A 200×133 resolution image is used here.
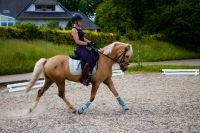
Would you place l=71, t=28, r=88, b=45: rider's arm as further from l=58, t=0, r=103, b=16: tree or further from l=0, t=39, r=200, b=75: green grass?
l=58, t=0, r=103, b=16: tree

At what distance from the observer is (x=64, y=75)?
12406 millimetres

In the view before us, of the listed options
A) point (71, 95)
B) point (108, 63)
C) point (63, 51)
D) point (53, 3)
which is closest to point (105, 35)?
point (63, 51)

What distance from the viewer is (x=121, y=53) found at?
12500 mm

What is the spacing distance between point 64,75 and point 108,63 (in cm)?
124

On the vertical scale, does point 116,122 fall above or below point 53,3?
below

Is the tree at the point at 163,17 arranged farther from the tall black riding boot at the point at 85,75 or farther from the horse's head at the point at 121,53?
the tall black riding boot at the point at 85,75

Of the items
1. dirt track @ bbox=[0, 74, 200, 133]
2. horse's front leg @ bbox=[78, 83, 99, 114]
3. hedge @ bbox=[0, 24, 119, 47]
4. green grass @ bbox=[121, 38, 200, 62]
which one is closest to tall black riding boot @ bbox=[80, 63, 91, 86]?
horse's front leg @ bbox=[78, 83, 99, 114]

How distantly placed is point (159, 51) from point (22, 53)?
16151 mm

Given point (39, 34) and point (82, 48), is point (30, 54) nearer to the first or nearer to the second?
point (39, 34)

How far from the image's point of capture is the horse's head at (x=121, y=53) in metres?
12.4

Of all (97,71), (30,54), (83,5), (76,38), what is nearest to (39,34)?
(30,54)

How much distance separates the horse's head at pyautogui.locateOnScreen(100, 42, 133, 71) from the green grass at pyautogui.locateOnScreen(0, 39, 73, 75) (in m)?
12.7

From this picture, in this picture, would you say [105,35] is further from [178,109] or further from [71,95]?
[178,109]

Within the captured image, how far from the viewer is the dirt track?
10.4m
